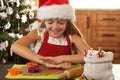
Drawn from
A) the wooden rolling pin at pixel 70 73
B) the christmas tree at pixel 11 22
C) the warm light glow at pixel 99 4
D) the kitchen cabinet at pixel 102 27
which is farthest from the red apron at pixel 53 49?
the warm light glow at pixel 99 4

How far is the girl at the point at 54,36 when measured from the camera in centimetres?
132

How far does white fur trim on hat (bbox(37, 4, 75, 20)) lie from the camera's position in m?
Result: 1.34

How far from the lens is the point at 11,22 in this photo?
3.04 metres

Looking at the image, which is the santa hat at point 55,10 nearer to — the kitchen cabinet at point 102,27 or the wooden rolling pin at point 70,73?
the wooden rolling pin at point 70,73

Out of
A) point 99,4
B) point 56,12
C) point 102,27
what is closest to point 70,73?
point 56,12

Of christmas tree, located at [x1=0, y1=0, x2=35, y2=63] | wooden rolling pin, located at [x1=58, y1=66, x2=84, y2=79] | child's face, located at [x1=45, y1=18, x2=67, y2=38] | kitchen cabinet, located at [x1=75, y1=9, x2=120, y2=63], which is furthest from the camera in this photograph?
kitchen cabinet, located at [x1=75, y1=9, x2=120, y2=63]

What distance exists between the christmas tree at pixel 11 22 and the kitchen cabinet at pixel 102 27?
106 cm

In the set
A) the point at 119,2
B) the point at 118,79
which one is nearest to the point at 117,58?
the point at 119,2

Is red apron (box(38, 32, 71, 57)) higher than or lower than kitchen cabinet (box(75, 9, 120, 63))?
higher

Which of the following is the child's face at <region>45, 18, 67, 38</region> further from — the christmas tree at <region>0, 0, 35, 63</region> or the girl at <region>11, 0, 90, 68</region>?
the christmas tree at <region>0, 0, 35, 63</region>

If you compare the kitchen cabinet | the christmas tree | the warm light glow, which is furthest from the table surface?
the warm light glow

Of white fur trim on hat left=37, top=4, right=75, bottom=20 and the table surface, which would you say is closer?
the table surface

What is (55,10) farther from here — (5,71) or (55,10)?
(5,71)

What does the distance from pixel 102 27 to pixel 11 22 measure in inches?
60.4
